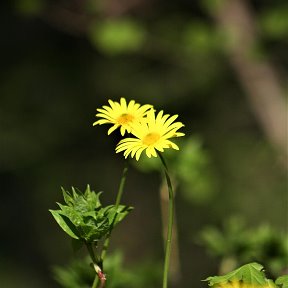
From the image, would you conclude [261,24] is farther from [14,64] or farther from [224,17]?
[14,64]

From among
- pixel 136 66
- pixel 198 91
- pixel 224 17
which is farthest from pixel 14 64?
pixel 224 17

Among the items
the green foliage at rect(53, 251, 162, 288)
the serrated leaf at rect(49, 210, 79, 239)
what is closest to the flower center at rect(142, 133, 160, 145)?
the serrated leaf at rect(49, 210, 79, 239)

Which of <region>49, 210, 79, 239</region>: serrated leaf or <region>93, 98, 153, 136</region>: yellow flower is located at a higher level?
<region>93, 98, 153, 136</region>: yellow flower

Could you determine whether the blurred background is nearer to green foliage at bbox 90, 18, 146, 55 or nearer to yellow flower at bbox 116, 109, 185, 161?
green foliage at bbox 90, 18, 146, 55

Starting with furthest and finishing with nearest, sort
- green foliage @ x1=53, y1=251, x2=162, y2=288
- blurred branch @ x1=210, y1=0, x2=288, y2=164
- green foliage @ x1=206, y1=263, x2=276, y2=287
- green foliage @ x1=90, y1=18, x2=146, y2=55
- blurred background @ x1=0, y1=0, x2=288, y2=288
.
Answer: blurred background @ x1=0, y1=0, x2=288, y2=288 < blurred branch @ x1=210, y1=0, x2=288, y2=164 < green foliage @ x1=90, y1=18, x2=146, y2=55 < green foliage @ x1=53, y1=251, x2=162, y2=288 < green foliage @ x1=206, y1=263, x2=276, y2=287

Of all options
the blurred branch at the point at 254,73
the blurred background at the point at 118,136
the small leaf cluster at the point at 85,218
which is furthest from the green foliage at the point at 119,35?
the small leaf cluster at the point at 85,218

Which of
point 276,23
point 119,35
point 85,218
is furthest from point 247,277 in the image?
point 119,35
